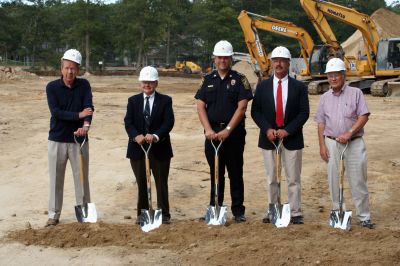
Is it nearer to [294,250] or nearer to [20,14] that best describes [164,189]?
[294,250]

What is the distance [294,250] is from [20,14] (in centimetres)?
6414

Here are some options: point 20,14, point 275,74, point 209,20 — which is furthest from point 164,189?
point 20,14

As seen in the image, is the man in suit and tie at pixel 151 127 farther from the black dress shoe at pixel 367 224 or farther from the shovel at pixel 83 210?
the black dress shoe at pixel 367 224

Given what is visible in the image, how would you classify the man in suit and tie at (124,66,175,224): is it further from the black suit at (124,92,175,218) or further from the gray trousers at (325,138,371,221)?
the gray trousers at (325,138,371,221)

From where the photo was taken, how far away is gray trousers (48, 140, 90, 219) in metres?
7.08

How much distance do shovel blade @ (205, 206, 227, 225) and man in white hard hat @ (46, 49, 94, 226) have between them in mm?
1495

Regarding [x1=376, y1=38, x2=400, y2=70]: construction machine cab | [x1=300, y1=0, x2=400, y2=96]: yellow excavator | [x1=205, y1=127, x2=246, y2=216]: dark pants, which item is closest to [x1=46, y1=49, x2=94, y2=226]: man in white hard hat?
[x1=205, y1=127, x2=246, y2=216]: dark pants

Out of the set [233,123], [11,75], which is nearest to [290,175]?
[233,123]

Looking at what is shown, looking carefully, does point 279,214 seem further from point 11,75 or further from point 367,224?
point 11,75

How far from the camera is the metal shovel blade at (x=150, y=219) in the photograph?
6875mm

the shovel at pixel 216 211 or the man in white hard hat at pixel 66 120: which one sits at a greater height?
the man in white hard hat at pixel 66 120

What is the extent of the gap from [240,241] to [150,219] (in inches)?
49.4

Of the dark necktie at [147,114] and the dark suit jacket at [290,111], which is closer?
the dark suit jacket at [290,111]

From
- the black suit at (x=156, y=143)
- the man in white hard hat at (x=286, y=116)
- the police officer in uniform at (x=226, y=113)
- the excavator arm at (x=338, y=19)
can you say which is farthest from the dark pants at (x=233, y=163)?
the excavator arm at (x=338, y=19)
